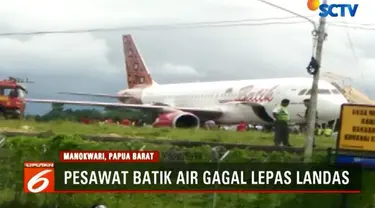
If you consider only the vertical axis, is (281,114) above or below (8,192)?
above

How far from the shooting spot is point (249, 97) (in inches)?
1563

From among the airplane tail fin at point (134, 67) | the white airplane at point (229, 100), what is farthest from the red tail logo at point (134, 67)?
the white airplane at point (229, 100)

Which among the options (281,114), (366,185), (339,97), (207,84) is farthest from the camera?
(207,84)

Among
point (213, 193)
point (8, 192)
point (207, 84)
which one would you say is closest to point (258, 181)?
point (213, 193)

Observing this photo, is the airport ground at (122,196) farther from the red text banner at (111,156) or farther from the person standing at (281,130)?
the person standing at (281,130)

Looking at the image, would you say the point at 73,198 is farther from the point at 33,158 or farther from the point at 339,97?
the point at 339,97

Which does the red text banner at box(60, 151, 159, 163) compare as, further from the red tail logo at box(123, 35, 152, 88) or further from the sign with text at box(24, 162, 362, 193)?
the red tail logo at box(123, 35, 152, 88)

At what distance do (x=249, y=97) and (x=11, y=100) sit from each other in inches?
466

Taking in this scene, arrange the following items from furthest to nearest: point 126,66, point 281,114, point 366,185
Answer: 1. point 126,66
2. point 281,114
3. point 366,185

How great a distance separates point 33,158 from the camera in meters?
12.4

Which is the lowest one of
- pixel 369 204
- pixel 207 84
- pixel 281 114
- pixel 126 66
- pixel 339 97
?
pixel 369 204

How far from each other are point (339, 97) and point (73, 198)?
24.6 m

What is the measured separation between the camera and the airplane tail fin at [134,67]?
5722 cm

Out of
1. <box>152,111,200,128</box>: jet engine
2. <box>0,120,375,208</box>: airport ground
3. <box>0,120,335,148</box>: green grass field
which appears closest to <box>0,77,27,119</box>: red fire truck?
<box>152,111,200,128</box>: jet engine
